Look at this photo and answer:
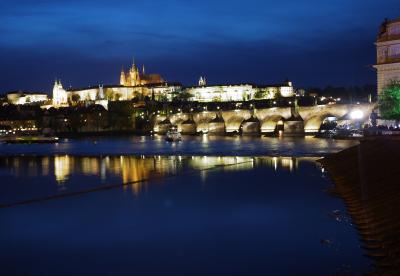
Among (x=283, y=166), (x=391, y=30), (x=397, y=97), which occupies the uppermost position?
(x=391, y=30)

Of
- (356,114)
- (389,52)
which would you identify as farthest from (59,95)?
(389,52)

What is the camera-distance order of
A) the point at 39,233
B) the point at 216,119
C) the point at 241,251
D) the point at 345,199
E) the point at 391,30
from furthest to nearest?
1. the point at 216,119
2. the point at 391,30
3. the point at 345,199
4. the point at 39,233
5. the point at 241,251

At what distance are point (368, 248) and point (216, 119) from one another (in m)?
87.4

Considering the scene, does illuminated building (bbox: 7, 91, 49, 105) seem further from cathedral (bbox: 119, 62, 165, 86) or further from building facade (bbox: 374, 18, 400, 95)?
building facade (bbox: 374, 18, 400, 95)

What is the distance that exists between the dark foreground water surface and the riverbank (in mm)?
263

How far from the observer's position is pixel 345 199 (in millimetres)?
15766

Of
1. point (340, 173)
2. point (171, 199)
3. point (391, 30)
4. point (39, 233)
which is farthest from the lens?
point (391, 30)

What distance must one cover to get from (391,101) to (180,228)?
2437 centimetres

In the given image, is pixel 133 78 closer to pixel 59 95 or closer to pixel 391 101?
pixel 59 95

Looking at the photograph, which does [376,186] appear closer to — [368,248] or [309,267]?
[368,248]

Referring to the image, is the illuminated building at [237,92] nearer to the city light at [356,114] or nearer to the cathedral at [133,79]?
the cathedral at [133,79]

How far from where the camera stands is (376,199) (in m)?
13.1

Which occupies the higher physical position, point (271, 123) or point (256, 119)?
point (256, 119)

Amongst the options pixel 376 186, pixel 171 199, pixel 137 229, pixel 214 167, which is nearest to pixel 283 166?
pixel 214 167
